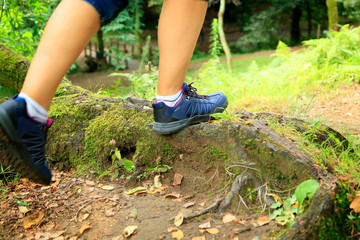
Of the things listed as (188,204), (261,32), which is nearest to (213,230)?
(188,204)

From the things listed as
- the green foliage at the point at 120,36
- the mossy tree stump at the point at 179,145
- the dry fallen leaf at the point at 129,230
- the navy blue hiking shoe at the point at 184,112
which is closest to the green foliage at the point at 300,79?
the navy blue hiking shoe at the point at 184,112

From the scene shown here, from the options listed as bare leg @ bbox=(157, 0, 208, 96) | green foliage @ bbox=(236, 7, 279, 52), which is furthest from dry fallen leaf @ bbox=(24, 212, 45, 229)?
green foliage @ bbox=(236, 7, 279, 52)

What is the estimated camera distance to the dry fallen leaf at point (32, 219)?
1899 mm

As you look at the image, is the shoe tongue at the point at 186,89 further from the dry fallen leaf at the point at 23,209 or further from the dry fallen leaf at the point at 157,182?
the dry fallen leaf at the point at 23,209

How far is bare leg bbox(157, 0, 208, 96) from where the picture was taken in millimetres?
1792

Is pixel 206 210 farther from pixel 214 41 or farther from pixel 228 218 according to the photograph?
pixel 214 41

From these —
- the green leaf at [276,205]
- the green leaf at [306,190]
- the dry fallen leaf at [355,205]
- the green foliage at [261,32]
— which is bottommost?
the green foliage at [261,32]

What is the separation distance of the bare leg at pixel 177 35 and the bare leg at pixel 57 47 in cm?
46

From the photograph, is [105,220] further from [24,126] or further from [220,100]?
[220,100]

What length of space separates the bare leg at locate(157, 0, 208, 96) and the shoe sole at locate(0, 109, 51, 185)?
2.73 feet

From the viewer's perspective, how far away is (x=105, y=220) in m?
1.88

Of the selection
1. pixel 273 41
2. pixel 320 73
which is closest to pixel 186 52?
pixel 320 73

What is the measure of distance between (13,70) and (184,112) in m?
2.16

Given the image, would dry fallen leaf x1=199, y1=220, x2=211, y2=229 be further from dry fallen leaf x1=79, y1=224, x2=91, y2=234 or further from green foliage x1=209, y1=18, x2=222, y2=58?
green foliage x1=209, y1=18, x2=222, y2=58
